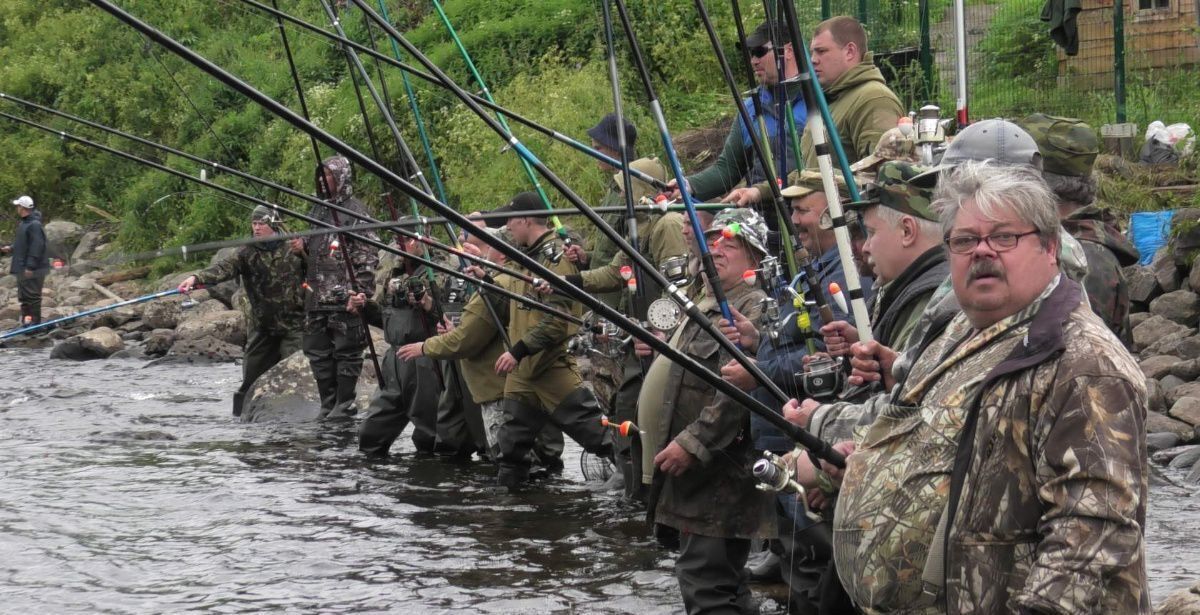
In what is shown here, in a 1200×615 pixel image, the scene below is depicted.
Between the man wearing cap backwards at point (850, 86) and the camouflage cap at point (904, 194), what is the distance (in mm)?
2220

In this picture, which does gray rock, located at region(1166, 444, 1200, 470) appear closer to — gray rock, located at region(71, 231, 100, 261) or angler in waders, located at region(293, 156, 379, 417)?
angler in waders, located at region(293, 156, 379, 417)

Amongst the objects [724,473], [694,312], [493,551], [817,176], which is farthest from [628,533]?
[694,312]

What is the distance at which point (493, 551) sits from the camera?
746 cm

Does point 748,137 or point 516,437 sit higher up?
point 748,137

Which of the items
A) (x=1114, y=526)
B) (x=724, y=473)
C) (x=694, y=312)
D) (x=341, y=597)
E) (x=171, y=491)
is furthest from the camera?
(x=171, y=491)

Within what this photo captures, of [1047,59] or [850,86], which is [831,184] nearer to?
[850,86]

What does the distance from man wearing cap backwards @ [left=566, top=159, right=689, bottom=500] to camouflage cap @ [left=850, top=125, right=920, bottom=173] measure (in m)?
2.52

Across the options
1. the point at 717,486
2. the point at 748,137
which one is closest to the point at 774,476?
the point at 717,486

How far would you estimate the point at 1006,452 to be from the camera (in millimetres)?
2748

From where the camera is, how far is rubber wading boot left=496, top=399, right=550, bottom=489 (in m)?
8.80

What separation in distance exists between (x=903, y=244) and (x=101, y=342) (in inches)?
705

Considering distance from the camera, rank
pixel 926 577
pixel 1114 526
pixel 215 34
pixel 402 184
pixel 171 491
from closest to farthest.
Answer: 1. pixel 1114 526
2. pixel 926 577
3. pixel 402 184
4. pixel 171 491
5. pixel 215 34

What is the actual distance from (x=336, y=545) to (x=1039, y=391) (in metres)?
5.63

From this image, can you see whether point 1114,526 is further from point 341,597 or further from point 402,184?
point 341,597
